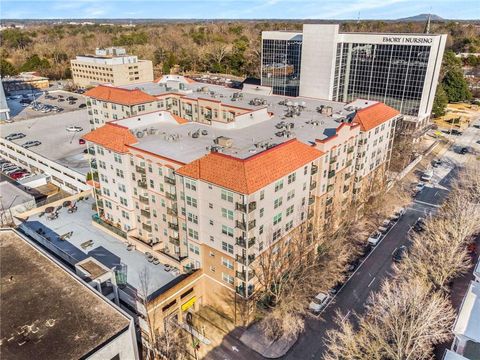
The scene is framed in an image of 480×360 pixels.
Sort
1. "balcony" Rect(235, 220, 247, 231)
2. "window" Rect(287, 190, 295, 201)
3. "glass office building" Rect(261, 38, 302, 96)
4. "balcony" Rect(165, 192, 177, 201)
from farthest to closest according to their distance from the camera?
"glass office building" Rect(261, 38, 302, 96) → "balcony" Rect(165, 192, 177, 201) → "window" Rect(287, 190, 295, 201) → "balcony" Rect(235, 220, 247, 231)

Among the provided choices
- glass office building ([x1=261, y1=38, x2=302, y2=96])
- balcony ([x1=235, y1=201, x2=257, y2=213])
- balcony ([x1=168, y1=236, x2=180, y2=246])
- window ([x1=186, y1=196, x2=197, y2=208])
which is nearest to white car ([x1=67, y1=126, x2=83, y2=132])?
glass office building ([x1=261, y1=38, x2=302, y2=96])

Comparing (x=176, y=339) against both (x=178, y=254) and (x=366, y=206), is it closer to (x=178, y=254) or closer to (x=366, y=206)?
(x=178, y=254)

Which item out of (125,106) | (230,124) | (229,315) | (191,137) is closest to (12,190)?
(125,106)

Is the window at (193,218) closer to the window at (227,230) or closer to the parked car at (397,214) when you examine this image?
the window at (227,230)

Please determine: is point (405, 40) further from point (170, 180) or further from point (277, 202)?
point (170, 180)

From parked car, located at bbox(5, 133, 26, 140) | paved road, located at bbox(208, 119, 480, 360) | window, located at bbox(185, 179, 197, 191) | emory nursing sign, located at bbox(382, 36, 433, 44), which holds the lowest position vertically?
paved road, located at bbox(208, 119, 480, 360)

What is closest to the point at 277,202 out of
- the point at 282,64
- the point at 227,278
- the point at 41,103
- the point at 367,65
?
the point at 227,278

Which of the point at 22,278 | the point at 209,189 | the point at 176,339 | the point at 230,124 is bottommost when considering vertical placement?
the point at 176,339

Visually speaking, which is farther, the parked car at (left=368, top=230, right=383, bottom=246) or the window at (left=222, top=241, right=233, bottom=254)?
the parked car at (left=368, top=230, right=383, bottom=246)

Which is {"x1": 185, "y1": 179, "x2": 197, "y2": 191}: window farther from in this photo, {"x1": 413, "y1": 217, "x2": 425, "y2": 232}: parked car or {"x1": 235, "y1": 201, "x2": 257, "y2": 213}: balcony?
{"x1": 413, "y1": 217, "x2": 425, "y2": 232}: parked car
